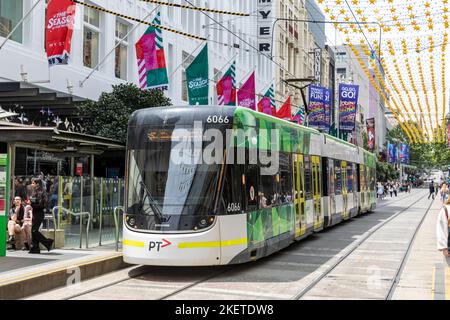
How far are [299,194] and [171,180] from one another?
580cm

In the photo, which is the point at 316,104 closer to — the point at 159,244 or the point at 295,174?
the point at 295,174

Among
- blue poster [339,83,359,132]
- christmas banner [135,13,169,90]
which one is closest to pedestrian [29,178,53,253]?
christmas banner [135,13,169,90]

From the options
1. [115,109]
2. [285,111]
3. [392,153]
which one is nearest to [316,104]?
[285,111]

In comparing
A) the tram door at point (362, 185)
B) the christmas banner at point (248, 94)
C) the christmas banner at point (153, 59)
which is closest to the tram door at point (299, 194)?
the christmas banner at point (153, 59)

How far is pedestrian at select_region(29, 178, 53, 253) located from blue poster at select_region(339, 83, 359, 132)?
3113cm

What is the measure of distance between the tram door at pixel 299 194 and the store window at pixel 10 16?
10.3 m

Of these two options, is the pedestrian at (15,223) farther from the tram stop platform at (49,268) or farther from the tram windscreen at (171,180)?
the tram windscreen at (171,180)

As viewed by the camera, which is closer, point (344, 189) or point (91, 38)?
point (344, 189)

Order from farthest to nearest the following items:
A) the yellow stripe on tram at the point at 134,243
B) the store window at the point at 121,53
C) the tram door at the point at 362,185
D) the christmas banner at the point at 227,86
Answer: the christmas banner at the point at 227,86 → the tram door at the point at 362,185 → the store window at the point at 121,53 → the yellow stripe on tram at the point at 134,243

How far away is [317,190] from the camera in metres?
18.9

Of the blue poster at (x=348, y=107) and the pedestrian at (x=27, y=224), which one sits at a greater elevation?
the blue poster at (x=348, y=107)

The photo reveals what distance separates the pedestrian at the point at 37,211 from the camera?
12.8 metres

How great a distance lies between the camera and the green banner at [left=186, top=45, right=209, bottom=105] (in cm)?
2517

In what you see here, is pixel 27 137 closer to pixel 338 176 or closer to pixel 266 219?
pixel 266 219
